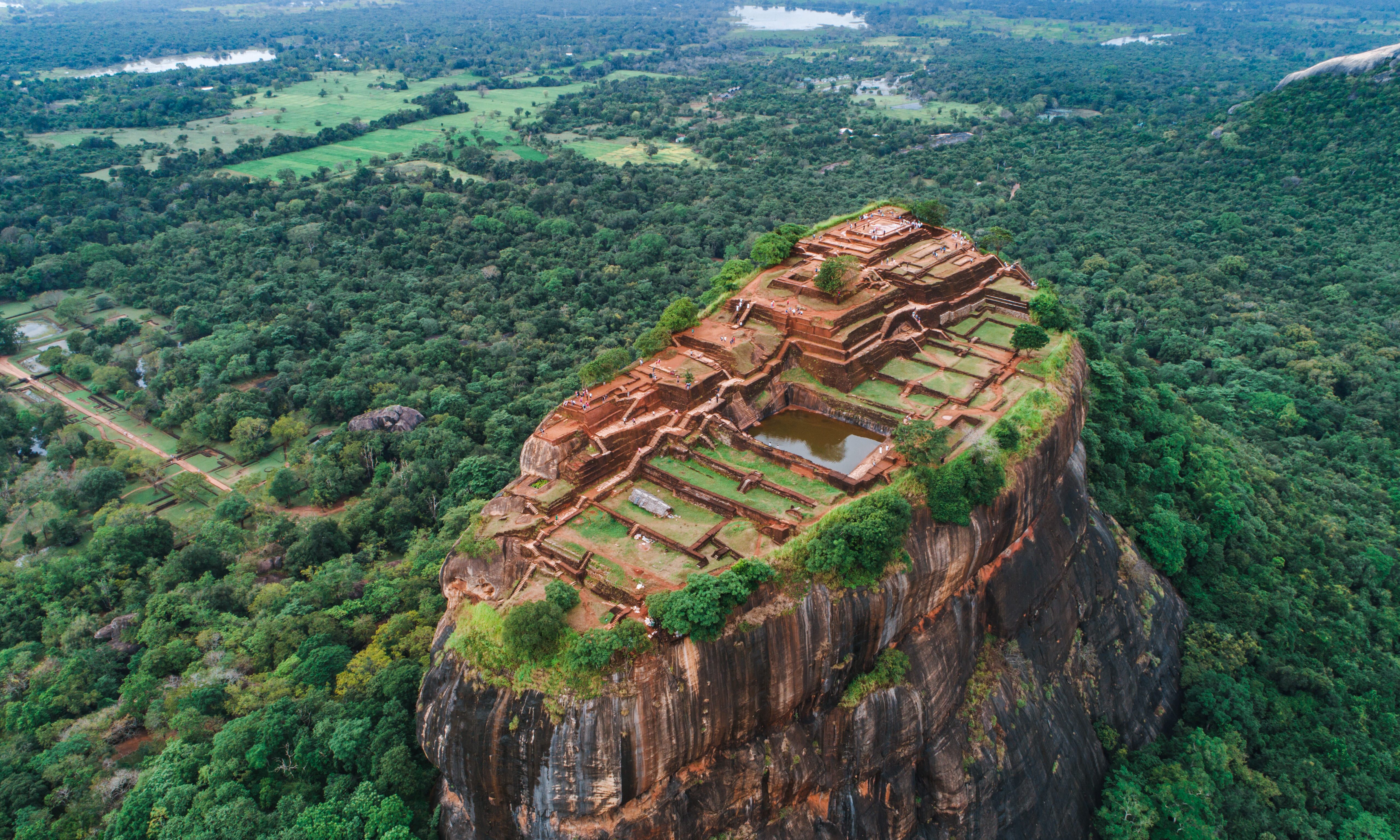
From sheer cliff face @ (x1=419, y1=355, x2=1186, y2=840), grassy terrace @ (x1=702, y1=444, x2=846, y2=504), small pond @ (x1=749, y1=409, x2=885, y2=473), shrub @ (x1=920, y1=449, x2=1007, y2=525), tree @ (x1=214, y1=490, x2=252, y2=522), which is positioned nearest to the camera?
sheer cliff face @ (x1=419, y1=355, x2=1186, y2=840)

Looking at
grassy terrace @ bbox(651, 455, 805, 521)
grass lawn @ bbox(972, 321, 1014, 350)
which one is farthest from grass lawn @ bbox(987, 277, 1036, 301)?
grassy terrace @ bbox(651, 455, 805, 521)

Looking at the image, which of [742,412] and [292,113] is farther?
[292,113]

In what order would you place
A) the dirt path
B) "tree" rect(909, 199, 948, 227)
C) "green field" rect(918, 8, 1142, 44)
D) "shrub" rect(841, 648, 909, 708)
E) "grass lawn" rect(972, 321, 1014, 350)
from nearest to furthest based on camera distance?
"shrub" rect(841, 648, 909, 708)
"grass lawn" rect(972, 321, 1014, 350)
"tree" rect(909, 199, 948, 227)
the dirt path
"green field" rect(918, 8, 1142, 44)

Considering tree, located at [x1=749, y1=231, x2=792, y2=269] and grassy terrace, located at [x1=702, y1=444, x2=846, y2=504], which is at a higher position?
tree, located at [x1=749, y1=231, x2=792, y2=269]

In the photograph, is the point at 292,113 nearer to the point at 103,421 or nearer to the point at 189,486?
the point at 103,421

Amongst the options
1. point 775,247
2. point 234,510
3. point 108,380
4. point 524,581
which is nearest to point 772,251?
point 775,247

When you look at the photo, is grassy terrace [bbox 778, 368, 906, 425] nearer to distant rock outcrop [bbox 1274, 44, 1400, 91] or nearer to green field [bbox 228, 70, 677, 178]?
green field [bbox 228, 70, 677, 178]

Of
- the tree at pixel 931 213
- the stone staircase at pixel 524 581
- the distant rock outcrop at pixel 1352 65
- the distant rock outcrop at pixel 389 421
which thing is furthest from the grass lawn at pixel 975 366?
the distant rock outcrop at pixel 1352 65

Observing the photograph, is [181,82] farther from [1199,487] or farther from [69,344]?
[1199,487]
